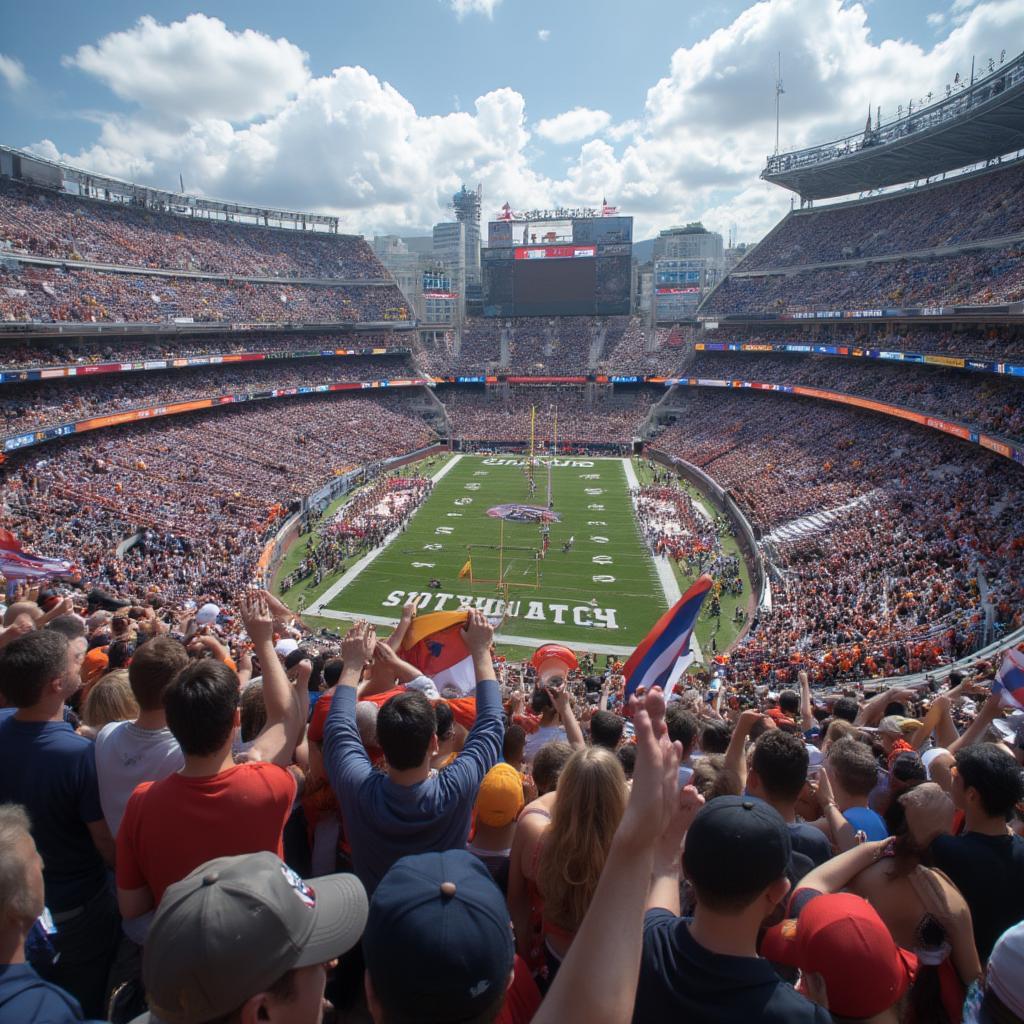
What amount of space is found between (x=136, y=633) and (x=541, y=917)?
6.99 meters

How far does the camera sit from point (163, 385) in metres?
44.0

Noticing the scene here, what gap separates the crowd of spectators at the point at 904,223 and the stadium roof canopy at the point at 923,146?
154cm

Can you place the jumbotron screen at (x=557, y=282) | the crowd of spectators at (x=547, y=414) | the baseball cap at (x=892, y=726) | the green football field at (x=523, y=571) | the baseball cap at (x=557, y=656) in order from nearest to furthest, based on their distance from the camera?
the baseball cap at (x=557, y=656) → the baseball cap at (x=892, y=726) → the green football field at (x=523, y=571) → the crowd of spectators at (x=547, y=414) → the jumbotron screen at (x=557, y=282)

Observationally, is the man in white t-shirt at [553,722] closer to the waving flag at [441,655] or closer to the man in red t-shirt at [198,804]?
the waving flag at [441,655]

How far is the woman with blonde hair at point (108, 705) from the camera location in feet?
14.8

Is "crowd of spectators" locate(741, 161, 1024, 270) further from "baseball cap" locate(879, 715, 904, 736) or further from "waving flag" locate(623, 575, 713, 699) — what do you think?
"baseball cap" locate(879, 715, 904, 736)

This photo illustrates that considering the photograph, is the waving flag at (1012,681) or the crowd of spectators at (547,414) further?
the crowd of spectators at (547,414)

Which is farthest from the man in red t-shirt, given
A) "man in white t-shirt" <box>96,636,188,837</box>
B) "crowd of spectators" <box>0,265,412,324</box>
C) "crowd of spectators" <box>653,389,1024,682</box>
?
"crowd of spectators" <box>0,265,412,324</box>

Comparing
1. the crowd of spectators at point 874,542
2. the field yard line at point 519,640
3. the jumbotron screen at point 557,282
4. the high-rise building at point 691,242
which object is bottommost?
the field yard line at point 519,640

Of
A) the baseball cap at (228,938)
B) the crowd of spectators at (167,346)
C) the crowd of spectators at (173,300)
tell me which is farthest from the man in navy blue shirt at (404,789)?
the crowd of spectators at (173,300)

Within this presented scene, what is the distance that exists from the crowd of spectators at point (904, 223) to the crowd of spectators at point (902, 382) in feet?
27.0

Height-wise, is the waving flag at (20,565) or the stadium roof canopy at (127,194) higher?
the stadium roof canopy at (127,194)

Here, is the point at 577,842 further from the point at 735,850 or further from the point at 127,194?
the point at 127,194

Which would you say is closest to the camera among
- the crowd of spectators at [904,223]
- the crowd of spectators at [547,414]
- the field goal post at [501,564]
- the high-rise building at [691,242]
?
the field goal post at [501,564]
